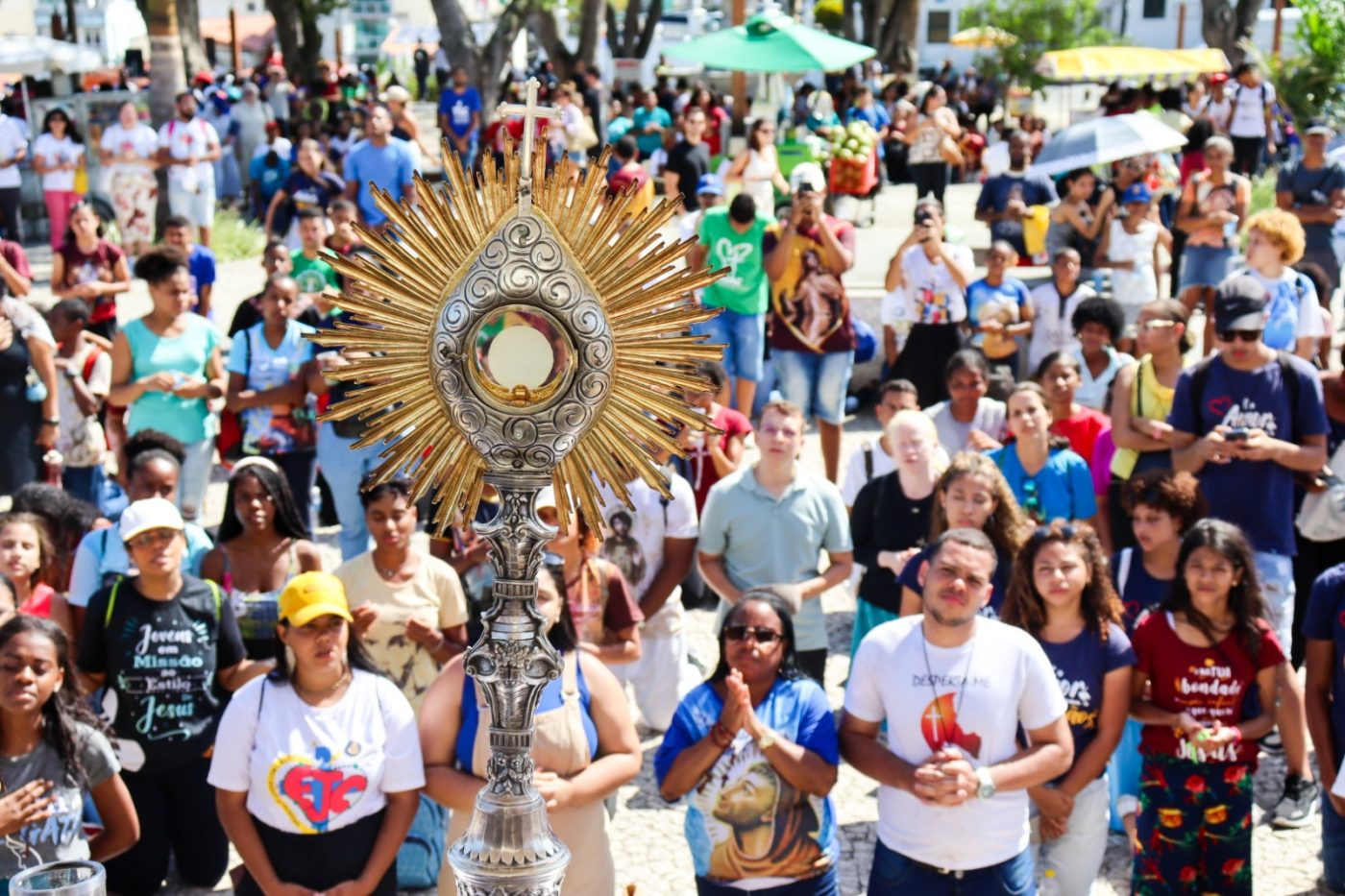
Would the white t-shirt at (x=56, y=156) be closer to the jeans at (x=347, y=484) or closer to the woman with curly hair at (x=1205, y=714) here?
the jeans at (x=347, y=484)

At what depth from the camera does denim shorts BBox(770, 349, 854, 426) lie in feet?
35.0

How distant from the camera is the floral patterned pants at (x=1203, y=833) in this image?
587cm

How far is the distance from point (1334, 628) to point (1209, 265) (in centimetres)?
764

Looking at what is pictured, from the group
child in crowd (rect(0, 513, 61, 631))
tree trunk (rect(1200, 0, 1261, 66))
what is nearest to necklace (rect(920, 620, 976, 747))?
child in crowd (rect(0, 513, 61, 631))

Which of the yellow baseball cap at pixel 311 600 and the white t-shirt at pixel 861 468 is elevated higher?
the yellow baseball cap at pixel 311 600

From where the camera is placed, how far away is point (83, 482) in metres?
9.61

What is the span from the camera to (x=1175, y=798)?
19.4 feet

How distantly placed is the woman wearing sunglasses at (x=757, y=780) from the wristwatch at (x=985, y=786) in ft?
1.48

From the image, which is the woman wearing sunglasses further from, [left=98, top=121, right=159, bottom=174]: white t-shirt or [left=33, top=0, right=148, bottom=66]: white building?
[left=33, top=0, right=148, bottom=66]: white building

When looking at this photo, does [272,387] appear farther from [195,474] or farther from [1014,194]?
[1014,194]

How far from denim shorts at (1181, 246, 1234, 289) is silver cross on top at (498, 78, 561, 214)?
11.6 metres

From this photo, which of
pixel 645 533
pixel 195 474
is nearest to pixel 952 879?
pixel 645 533

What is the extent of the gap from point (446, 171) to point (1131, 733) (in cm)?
486

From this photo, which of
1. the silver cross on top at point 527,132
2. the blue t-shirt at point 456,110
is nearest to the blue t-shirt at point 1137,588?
the silver cross on top at point 527,132
